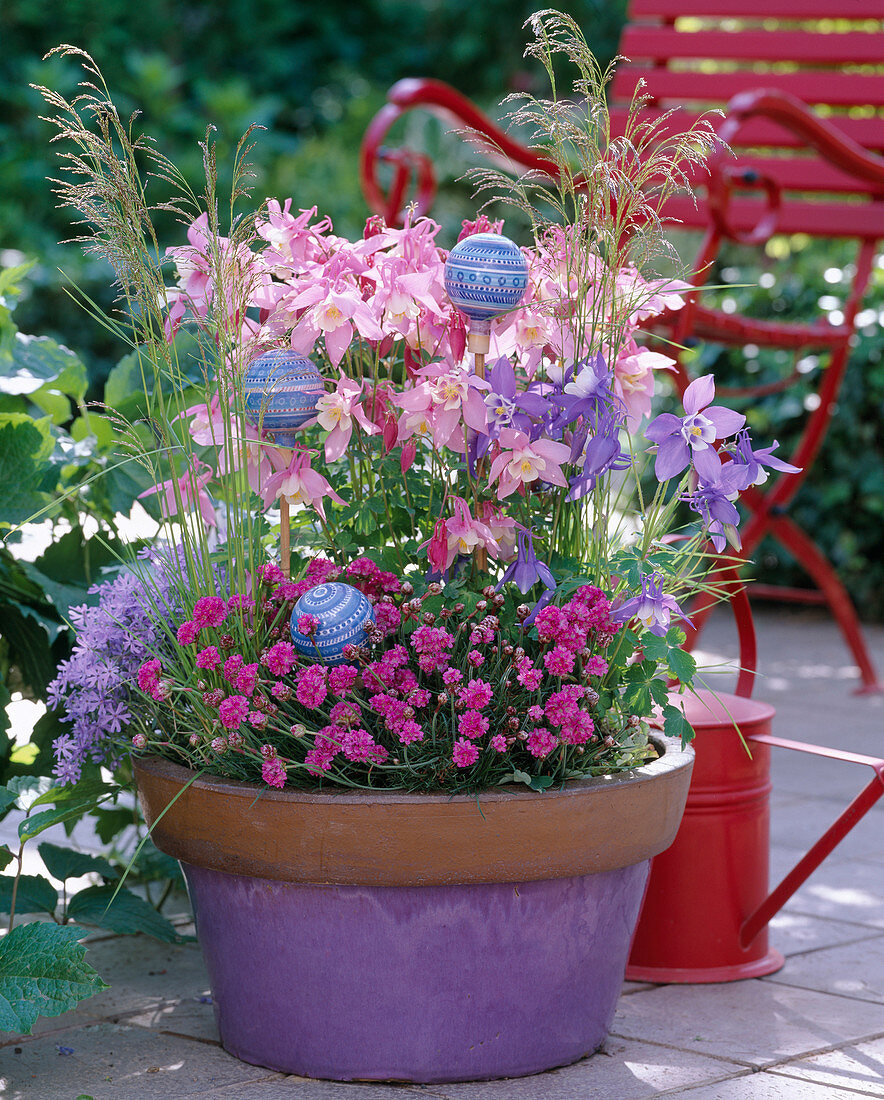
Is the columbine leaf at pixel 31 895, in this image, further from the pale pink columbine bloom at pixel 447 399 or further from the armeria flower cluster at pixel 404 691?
the pale pink columbine bloom at pixel 447 399

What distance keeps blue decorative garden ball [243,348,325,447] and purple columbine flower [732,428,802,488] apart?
0.55m

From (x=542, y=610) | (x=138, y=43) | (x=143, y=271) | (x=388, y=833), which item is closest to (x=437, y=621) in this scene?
(x=542, y=610)

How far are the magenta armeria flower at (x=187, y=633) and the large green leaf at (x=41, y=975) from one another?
0.39 metres

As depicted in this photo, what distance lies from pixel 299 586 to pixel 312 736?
200mm

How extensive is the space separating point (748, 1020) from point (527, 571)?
0.83 metres

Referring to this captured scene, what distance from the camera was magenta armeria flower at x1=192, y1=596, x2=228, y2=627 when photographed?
5.79ft

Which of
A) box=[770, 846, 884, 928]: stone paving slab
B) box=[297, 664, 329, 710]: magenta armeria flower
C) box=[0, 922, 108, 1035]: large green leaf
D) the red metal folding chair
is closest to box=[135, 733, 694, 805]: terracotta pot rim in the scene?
box=[297, 664, 329, 710]: magenta armeria flower

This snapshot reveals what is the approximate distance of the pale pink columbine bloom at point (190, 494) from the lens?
72.5 inches

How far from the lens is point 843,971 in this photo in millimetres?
2316

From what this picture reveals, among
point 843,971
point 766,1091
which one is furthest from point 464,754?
point 843,971

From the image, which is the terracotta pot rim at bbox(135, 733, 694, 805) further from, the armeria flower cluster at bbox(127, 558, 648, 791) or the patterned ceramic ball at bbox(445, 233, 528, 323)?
the patterned ceramic ball at bbox(445, 233, 528, 323)

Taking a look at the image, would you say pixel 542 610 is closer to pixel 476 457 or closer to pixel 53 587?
pixel 476 457

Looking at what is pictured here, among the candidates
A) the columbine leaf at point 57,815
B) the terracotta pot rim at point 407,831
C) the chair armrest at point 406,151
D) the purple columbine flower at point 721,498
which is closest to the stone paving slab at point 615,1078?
the terracotta pot rim at point 407,831

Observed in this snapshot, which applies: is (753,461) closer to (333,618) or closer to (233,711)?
(333,618)
